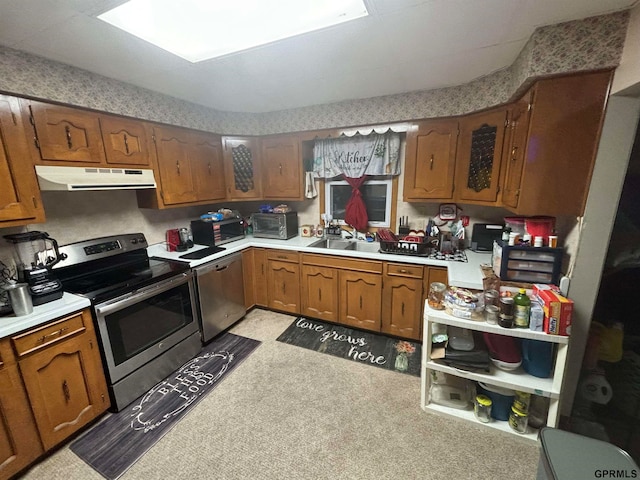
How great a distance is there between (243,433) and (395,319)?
5.06 ft

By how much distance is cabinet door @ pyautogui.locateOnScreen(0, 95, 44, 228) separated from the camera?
1.52 meters

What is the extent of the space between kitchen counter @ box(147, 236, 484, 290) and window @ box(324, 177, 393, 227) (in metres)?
0.47

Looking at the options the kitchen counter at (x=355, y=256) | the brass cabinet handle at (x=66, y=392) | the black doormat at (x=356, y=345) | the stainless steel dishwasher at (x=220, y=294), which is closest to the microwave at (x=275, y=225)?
the kitchen counter at (x=355, y=256)

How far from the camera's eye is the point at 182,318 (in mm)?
2268

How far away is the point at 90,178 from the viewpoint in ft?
6.07

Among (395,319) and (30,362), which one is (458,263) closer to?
(395,319)

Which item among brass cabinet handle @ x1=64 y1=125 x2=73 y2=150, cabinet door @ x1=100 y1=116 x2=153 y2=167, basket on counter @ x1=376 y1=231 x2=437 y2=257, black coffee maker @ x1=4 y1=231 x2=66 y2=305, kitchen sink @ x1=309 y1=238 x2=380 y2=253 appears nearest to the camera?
black coffee maker @ x1=4 y1=231 x2=66 y2=305

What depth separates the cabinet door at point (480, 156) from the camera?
2.04 metres

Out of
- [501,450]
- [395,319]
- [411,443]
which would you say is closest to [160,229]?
[395,319]

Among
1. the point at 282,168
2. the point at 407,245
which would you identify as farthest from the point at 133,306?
the point at 407,245

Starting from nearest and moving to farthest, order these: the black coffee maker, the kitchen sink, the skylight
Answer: the skylight, the black coffee maker, the kitchen sink

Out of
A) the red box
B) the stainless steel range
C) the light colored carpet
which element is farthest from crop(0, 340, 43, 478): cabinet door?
the red box

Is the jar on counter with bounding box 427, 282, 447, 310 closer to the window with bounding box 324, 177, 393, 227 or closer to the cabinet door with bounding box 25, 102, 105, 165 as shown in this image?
the window with bounding box 324, 177, 393, 227

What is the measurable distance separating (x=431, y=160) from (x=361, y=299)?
1462 mm
